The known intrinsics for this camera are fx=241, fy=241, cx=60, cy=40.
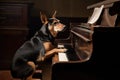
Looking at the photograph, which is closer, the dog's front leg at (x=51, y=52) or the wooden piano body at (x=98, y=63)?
the wooden piano body at (x=98, y=63)

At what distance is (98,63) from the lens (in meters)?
1.79

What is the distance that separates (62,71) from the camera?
1781 millimetres

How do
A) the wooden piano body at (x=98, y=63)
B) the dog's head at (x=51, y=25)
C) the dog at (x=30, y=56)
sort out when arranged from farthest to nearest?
1. the dog's head at (x=51, y=25)
2. the dog at (x=30, y=56)
3. the wooden piano body at (x=98, y=63)

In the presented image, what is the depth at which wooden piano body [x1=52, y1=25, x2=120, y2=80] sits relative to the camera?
1761 millimetres

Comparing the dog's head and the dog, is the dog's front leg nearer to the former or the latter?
the dog

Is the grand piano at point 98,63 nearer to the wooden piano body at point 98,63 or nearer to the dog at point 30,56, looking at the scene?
the wooden piano body at point 98,63

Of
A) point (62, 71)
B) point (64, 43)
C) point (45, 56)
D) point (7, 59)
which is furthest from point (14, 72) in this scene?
point (7, 59)

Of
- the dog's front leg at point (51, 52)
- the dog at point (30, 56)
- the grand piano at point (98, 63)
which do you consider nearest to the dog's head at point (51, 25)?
the dog at point (30, 56)

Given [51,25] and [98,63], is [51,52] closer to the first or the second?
[51,25]

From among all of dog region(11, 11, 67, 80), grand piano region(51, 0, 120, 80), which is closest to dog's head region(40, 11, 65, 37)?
dog region(11, 11, 67, 80)

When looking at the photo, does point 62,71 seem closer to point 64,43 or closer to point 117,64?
point 117,64

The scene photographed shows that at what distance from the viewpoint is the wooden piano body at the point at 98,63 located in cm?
176

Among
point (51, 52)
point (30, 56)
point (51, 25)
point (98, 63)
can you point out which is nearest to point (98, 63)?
point (98, 63)

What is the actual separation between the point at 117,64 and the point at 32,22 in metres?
4.21
